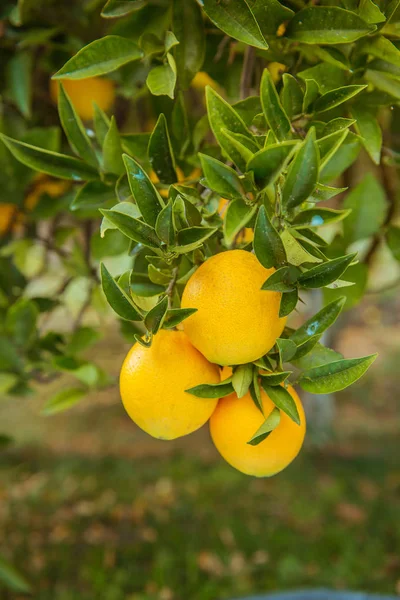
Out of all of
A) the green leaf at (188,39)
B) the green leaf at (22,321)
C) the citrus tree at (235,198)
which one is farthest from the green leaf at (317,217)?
the green leaf at (22,321)

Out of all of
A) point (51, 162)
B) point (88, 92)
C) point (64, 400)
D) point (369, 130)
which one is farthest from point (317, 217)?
point (88, 92)

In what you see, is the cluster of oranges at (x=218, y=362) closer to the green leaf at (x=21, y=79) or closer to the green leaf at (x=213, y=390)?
the green leaf at (x=213, y=390)

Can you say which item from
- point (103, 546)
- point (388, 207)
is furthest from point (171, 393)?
point (103, 546)

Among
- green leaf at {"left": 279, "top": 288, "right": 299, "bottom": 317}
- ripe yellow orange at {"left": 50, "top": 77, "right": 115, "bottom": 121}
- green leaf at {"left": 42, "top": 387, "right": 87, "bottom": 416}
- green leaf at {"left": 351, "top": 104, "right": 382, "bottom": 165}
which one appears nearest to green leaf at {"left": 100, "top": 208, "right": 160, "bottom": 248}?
green leaf at {"left": 279, "top": 288, "right": 299, "bottom": 317}

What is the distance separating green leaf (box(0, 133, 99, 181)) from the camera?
0.53 metres

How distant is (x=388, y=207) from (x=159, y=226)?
55 cm

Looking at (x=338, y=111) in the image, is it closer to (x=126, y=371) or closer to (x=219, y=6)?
(x=219, y=6)

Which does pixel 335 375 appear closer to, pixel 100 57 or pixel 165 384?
pixel 165 384

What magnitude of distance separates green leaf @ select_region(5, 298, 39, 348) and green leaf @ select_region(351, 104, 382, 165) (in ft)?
1.42

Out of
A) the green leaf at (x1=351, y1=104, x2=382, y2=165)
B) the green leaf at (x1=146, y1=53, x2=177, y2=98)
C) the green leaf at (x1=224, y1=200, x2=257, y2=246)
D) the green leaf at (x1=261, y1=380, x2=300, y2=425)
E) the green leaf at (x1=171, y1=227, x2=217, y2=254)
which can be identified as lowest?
the green leaf at (x1=261, y1=380, x2=300, y2=425)

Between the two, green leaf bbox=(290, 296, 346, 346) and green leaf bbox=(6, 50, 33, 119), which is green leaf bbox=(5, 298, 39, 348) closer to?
green leaf bbox=(6, 50, 33, 119)

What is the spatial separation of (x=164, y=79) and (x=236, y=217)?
171mm

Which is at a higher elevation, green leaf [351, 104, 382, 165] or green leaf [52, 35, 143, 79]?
green leaf [52, 35, 143, 79]

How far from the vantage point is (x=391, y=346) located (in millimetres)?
3619
